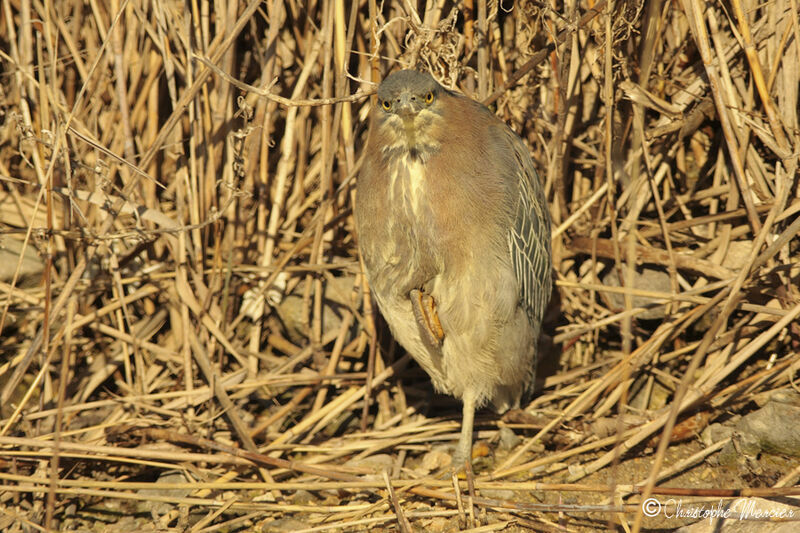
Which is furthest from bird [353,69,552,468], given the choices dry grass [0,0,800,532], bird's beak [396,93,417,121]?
dry grass [0,0,800,532]

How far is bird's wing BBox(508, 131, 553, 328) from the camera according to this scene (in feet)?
10.1

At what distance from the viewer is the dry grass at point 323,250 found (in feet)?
10.3

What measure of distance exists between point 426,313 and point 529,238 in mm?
595

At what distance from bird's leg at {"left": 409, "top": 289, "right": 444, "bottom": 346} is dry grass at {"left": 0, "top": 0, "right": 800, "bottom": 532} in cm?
56

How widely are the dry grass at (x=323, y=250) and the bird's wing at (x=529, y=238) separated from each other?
1.04ft

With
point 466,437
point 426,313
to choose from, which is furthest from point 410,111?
point 466,437

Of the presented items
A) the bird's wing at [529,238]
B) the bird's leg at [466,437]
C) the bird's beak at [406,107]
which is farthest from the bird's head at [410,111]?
the bird's leg at [466,437]

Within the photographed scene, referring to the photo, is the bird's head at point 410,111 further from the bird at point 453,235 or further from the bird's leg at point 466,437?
the bird's leg at point 466,437

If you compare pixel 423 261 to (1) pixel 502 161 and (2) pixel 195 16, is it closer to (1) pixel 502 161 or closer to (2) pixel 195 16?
(1) pixel 502 161

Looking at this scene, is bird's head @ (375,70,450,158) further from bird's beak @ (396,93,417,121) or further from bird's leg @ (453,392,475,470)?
bird's leg @ (453,392,475,470)

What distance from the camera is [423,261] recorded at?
289 centimetres

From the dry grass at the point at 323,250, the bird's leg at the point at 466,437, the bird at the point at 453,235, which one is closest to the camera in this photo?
the bird at the point at 453,235

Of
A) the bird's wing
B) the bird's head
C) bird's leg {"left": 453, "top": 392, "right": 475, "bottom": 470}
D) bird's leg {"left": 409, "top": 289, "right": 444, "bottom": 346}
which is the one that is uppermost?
the bird's head

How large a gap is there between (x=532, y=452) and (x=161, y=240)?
7.27 ft
